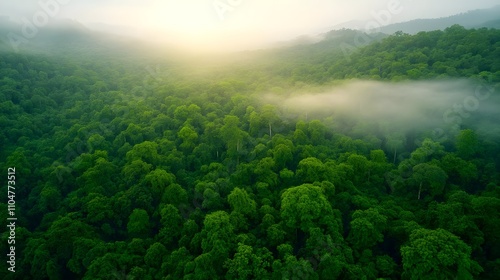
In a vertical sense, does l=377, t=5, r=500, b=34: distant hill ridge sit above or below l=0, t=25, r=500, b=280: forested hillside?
above

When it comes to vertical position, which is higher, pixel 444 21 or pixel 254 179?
pixel 444 21

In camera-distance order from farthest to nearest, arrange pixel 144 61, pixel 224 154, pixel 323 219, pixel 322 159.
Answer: pixel 144 61
pixel 224 154
pixel 322 159
pixel 323 219

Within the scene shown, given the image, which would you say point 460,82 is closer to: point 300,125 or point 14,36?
point 300,125

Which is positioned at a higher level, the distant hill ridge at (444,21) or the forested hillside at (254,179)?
the distant hill ridge at (444,21)

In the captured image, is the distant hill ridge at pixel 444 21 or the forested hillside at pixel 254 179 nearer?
the forested hillside at pixel 254 179

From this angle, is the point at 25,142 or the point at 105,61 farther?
the point at 105,61

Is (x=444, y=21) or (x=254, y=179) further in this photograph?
(x=444, y=21)

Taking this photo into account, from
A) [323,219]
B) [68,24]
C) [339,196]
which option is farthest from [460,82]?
[68,24]

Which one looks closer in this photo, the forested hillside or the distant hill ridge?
the forested hillside
